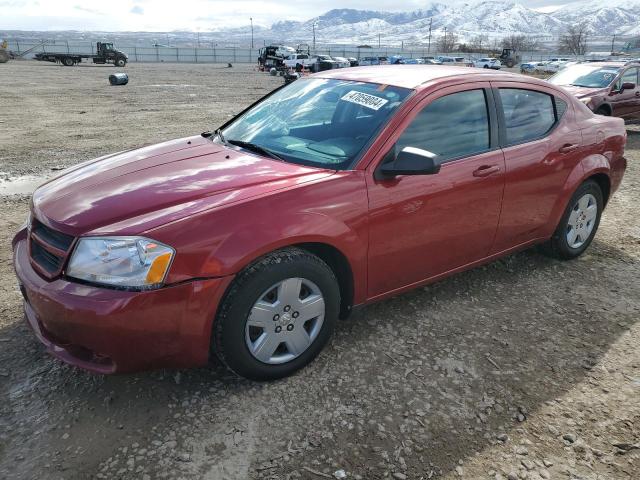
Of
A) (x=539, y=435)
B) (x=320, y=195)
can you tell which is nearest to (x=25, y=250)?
(x=320, y=195)

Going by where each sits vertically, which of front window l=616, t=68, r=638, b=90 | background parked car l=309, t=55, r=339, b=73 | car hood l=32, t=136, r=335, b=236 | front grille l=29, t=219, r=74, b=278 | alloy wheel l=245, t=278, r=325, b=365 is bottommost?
alloy wheel l=245, t=278, r=325, b=365

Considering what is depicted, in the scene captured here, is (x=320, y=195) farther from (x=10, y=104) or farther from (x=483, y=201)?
(x=10, y=104)

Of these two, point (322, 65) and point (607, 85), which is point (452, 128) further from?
point (322, 65)

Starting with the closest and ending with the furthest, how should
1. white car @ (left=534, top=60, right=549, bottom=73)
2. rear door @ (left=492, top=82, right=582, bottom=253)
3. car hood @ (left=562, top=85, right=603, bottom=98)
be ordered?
rear door @ (left=492, top=82, right=582, bottom=253), car hood @ (left=562, top=85, right=603, bottom=98), white car @ (left=534, top=60, right=549, bottom=73)

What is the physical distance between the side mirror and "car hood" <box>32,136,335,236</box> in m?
0.35

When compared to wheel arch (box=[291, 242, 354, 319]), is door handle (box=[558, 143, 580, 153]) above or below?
above

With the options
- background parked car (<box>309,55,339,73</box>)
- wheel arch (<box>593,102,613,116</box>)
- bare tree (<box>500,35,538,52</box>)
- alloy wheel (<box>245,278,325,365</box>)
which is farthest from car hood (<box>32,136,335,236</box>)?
bare tree (<box>500,35,538,52</box>)

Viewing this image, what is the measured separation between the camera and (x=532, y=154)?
3809 mm

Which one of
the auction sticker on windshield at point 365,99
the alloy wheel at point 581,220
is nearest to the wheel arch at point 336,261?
the auction sticker on windshield at point 365,99

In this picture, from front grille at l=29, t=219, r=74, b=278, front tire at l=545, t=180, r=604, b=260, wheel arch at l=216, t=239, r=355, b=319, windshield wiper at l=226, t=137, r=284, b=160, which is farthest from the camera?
front tire at l=545, t=180, r=604, b=260

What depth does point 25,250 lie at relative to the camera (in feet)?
9.45

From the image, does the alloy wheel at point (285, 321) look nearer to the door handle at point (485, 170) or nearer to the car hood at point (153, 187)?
the car hood at point (153, 187)

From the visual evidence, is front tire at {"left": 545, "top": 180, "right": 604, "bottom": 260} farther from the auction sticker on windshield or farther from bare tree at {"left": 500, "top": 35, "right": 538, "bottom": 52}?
bare tree at {"left": 500, "top": 35, "right": 538, "bottom": 52}

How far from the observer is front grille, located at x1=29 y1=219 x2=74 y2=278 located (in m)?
2.48
